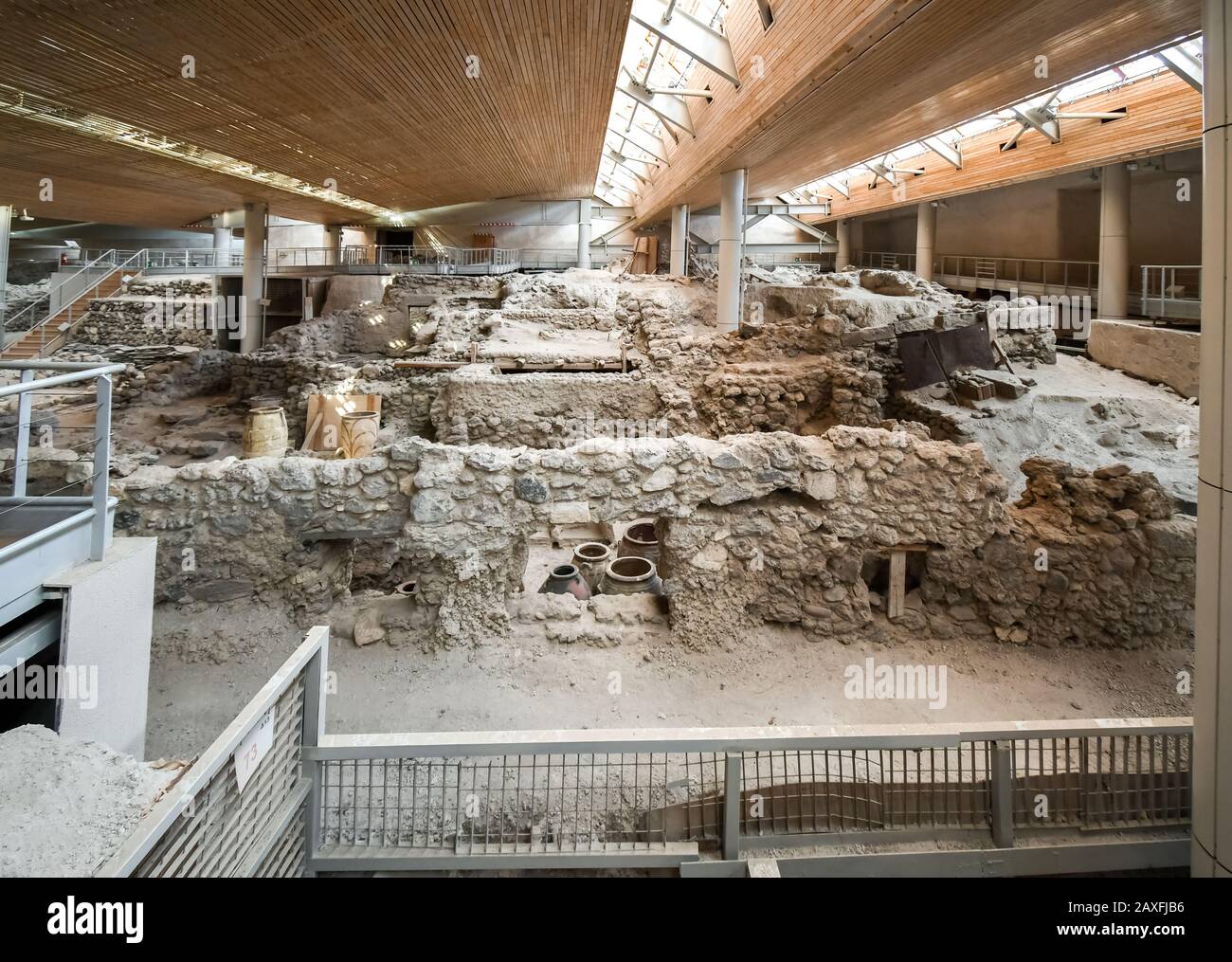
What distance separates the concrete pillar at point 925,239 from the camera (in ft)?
84.4

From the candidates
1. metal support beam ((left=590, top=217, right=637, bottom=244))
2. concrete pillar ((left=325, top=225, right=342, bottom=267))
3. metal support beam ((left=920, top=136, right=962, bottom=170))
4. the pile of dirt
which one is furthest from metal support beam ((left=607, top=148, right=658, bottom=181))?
the pile of dirt

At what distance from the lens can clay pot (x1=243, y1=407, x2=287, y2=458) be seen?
1076cm

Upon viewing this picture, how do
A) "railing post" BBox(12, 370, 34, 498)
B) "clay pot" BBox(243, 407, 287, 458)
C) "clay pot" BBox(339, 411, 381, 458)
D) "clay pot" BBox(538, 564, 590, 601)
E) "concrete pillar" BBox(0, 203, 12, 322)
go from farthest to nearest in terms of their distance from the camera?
1. "concrete pillar" BBox(0, 203, 12, 322)
2. "clay pot" BBox(243, 407, 287, 458)
3. "clay pot" BBox(339, 411, 381, 458)
4. "clay pot" BBox(538, 564, 590, 601)
5. "railing post" BBox(12, 370, 34, 498)

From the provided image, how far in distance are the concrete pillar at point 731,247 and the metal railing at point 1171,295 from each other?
931cm

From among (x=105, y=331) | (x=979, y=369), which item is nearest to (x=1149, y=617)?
(x=979, y=369)

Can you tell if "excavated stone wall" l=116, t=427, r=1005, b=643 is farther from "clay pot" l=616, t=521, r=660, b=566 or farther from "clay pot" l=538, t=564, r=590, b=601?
"clay pot" l=616, t=521, r=660, b=566

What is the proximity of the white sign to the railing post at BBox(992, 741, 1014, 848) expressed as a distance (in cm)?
340

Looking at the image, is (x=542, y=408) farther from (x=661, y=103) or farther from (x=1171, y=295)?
(x=1171, y=295)

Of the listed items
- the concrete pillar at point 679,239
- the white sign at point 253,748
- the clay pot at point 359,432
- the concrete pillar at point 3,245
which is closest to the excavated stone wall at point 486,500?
the white sign at point 253,748

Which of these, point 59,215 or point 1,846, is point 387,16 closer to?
point 1,846

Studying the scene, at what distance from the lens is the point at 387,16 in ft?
27.7

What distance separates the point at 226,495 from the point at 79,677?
3.05m

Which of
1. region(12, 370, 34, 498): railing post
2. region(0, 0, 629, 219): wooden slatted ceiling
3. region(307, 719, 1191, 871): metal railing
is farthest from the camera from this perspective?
region(0, 0, 629, 219): wooden slatted ceiling
